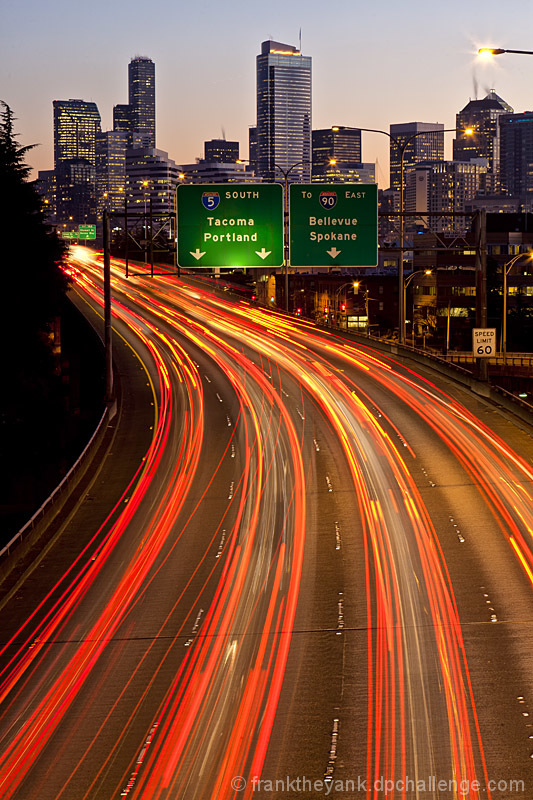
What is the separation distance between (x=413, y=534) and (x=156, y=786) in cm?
1314

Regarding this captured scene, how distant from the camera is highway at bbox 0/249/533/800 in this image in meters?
12.8

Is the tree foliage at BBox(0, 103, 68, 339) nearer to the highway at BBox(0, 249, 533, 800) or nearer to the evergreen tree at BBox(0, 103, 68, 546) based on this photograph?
the evergreen tree at BBox(0, 103, 68, 546)

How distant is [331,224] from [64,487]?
15560 millimetres

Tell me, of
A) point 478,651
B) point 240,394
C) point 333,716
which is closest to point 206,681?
point 333,716

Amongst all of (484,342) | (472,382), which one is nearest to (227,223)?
(484,342)

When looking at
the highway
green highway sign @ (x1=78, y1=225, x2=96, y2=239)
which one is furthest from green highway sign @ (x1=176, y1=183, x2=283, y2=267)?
green highway sign @ (x1=78, y1=225, x2=96, y2=239)

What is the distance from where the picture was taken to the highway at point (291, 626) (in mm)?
12766

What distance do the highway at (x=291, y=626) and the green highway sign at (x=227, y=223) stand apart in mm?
6873

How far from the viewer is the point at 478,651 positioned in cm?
1666

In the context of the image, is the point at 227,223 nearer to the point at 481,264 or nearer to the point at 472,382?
the point at 481,264

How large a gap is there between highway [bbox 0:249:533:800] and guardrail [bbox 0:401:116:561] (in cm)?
97

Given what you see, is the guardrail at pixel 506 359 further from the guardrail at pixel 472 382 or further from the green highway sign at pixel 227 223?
the green highway sign at pixel 227 223

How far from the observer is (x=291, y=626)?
18.3m

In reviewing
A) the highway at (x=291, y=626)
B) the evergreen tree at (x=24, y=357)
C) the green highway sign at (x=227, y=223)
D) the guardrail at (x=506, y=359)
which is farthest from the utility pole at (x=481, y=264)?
the guardrail at (x=506, y=359)
